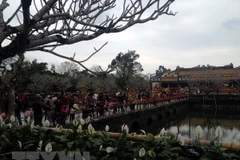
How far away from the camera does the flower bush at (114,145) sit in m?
3.09

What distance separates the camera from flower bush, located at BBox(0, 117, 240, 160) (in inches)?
122

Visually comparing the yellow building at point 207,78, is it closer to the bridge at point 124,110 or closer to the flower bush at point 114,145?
the bridge at point 124,110

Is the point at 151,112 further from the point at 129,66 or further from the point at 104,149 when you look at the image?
the point at 129,66

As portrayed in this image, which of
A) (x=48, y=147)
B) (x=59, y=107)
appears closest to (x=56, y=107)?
(x=59, y=107)

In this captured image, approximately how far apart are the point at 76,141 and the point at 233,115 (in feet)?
89.9

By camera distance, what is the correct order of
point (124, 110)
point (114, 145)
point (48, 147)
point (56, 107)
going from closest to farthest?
point (48, 147) < point (114, 145) < point (56, 107) < point (124, 110)

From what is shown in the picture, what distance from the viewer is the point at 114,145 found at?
3543mm

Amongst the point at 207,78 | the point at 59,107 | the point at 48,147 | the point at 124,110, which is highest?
the point at 207,78

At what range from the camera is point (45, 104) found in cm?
1104

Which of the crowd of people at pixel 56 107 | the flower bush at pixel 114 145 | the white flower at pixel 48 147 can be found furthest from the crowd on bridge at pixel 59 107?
the white flower at pixel 48 147

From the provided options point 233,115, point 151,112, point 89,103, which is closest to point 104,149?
point 89,103

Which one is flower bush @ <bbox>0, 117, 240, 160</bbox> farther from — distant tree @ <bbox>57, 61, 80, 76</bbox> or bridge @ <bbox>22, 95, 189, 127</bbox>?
distant tree @ <bbox>57, 61, 80, 76</bbox>

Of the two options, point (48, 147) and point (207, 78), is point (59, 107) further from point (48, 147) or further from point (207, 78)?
point (207, 78)

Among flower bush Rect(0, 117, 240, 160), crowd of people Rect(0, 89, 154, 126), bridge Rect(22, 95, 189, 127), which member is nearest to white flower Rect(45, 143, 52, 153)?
flower bush Rect(0, 117, 240, 160)
